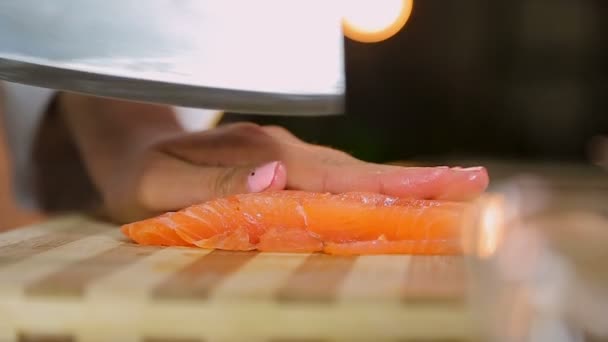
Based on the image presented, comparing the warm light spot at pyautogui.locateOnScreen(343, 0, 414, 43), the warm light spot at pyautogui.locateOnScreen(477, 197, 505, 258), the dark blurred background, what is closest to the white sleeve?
the warm light spot at pyautogui.locateOnScreen(477, 197, 505, 258)

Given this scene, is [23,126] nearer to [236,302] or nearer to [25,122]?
[25,122]

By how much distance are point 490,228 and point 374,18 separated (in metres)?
1.64

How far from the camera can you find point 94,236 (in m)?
0.67

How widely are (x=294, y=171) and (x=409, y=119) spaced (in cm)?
166

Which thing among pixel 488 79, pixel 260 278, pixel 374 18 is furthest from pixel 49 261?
pixel 488 79

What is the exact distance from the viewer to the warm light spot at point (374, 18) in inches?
78.7

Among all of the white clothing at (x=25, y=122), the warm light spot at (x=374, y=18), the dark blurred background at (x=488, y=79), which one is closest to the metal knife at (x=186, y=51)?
the white clothing at (x=25, y=122)

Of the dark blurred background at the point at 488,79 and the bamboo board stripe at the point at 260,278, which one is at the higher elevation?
the bamboo board stripe at the point at 260,278

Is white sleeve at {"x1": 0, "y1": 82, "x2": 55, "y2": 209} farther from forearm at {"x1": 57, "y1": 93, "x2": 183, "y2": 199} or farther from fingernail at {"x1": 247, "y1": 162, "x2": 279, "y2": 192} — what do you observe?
fingernail at {"x1": 247, "y1": 162, "x2": 279, "y2": 192}

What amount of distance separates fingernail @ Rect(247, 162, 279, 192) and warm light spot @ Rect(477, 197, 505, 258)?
0.63 feet

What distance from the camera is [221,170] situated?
28.2 inches

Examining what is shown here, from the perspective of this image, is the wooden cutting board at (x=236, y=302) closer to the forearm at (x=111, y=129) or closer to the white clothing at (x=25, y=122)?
the forearm at (x=111, y=129)

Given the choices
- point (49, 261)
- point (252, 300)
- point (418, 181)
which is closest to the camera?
point (252, 300)

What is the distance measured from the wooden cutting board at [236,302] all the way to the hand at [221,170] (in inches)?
5.7
